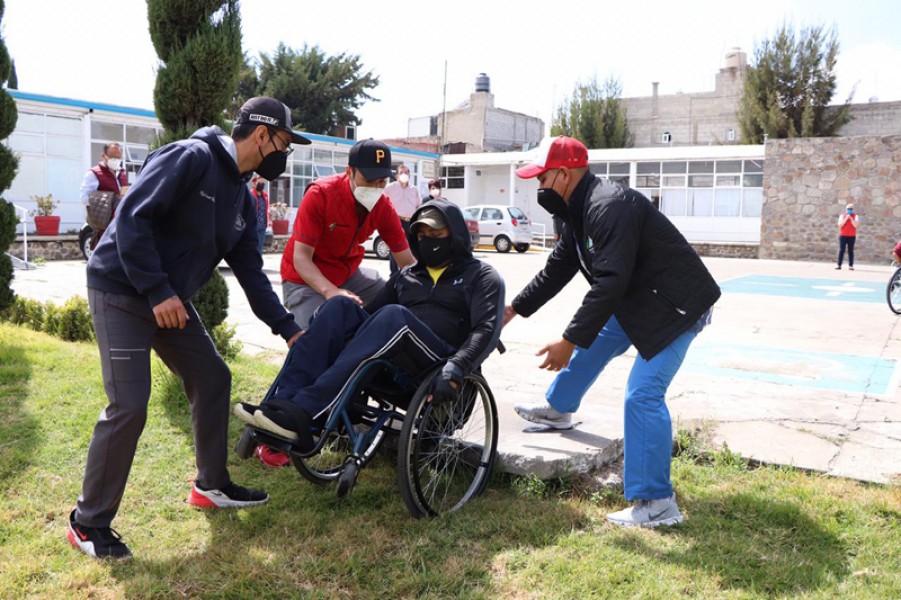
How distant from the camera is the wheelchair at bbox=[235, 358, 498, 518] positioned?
3404 mm

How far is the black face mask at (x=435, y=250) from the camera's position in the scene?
13.1ft

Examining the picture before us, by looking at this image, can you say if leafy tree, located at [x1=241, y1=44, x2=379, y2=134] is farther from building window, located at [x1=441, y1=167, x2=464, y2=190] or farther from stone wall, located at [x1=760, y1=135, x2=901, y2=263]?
stone wall, located at [x1=760, y1=135, x2=901, y2=263]

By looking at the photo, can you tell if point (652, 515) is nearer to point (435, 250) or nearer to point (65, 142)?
point (435, 250)

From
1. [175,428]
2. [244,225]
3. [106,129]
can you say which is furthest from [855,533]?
[106,129]

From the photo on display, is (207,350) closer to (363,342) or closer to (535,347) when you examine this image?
(363,342)

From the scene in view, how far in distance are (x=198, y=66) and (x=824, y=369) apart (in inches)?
234

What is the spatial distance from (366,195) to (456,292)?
1.01 meters

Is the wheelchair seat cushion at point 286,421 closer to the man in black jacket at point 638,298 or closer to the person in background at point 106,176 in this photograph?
the man in black jacket at point 638,298

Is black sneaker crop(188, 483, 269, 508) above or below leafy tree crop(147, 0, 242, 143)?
below

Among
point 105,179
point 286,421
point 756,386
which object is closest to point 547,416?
point 286,421

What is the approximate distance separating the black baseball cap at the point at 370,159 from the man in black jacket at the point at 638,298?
3.93 feet

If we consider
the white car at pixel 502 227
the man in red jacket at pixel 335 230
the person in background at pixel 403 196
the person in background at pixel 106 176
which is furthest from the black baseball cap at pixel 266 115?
the white car at pixel 502 227

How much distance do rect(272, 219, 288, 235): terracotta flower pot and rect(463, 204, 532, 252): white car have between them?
6029 mm

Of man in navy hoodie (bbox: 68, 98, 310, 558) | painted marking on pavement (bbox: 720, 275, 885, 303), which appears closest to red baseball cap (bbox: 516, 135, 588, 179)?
man in navy hoodie (bbox: 68, 98, 310, 558)
